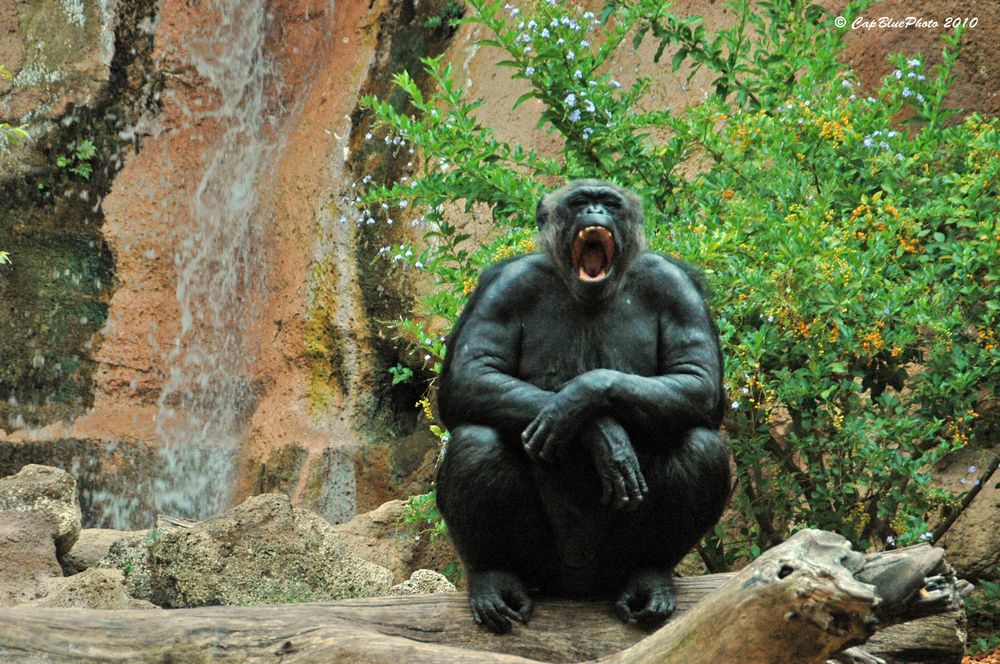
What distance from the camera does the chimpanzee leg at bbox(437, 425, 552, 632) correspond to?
12.8ft

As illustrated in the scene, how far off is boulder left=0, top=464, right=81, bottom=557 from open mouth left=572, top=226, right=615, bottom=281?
4.12 m

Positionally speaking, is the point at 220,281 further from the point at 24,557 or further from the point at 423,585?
the point at 423,585

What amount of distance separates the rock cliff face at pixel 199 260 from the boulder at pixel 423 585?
130 inches

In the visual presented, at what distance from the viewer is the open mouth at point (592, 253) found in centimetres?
398

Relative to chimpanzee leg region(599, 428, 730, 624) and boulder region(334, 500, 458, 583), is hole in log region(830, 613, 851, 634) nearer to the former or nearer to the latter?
chimpanzee leg region(599, 428, 730, 624)

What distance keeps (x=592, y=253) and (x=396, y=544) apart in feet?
13.3

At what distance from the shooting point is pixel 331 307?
9984mm

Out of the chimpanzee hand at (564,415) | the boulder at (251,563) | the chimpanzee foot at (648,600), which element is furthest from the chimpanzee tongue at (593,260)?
the boulder at (251,563)

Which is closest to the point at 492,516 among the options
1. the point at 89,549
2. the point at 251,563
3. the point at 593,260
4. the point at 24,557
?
the point at 593,260

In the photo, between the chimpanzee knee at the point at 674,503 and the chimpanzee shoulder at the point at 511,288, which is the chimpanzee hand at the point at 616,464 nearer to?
the chimpanzee knee at the point at 674,503

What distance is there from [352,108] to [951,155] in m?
5.48

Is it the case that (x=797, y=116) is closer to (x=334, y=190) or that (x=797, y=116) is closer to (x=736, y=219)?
(x=736, y=219)

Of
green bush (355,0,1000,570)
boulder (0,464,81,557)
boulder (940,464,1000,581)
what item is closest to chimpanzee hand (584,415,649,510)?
green bush (355,0,1000,570)

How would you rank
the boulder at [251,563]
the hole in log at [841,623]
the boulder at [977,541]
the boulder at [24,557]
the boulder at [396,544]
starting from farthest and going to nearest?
the boulder at [396,544]
the boulder at [977,541]
the boulder at [24,557]
the boulder at [251,563]
the hole in log at [841,623]
